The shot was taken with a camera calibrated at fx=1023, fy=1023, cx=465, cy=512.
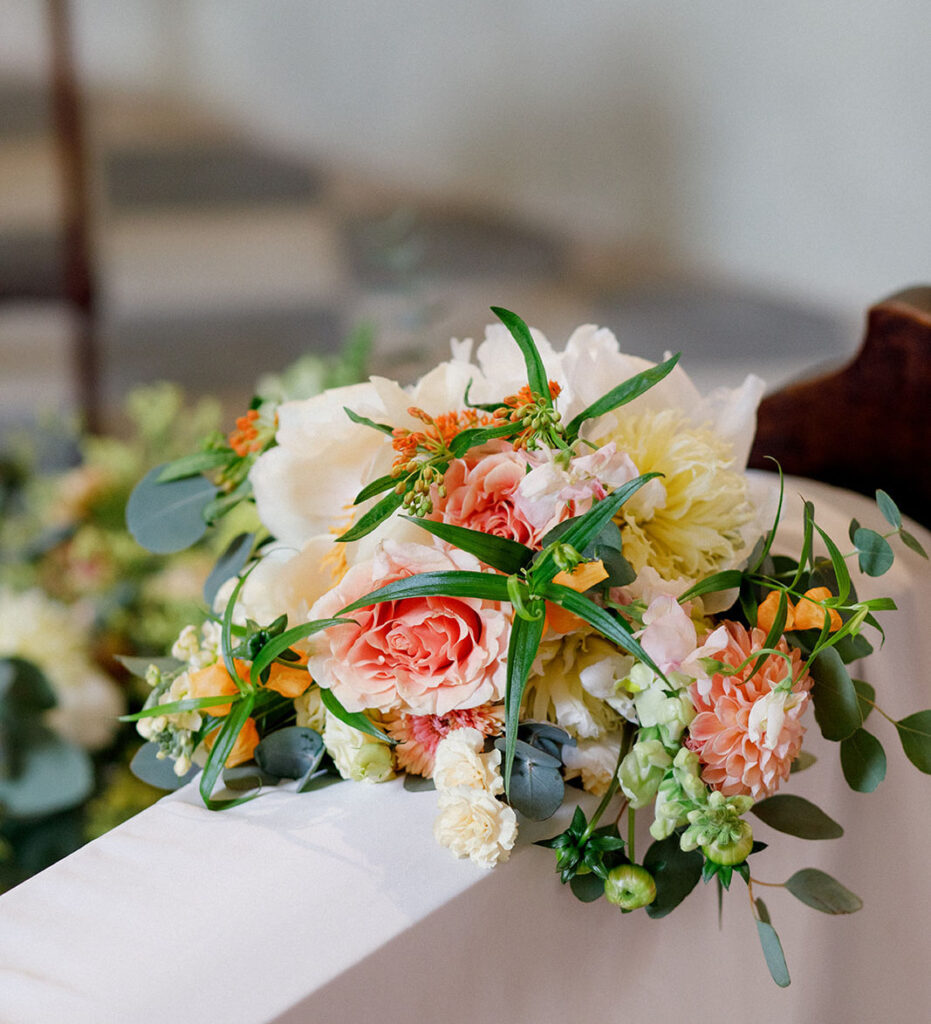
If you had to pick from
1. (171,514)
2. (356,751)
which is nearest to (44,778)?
(171,514)

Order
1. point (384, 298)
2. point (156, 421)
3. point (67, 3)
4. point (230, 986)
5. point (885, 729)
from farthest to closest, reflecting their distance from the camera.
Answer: point (384, 298)
point (67, 3)
point (156, 421)
point (885, 729)
point (230, 986)

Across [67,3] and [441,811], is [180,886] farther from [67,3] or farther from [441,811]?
[67,3]

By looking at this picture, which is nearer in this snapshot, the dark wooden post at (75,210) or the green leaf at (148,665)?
the green leaf at (148,665)

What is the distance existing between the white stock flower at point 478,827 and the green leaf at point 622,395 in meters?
0.15

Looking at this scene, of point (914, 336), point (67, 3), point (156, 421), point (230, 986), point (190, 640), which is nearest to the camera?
point (230, 986)

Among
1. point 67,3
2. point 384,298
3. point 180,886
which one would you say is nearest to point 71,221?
point 67,3

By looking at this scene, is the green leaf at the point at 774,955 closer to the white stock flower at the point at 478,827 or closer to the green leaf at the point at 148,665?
the white stock flower at the point at 478,827

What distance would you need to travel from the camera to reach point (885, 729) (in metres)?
0.61

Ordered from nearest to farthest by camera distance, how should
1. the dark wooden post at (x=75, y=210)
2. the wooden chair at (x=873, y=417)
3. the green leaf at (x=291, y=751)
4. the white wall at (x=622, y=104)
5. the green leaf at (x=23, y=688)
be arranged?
the green leaf at (x=291, y=751) → the wooden chair at (x=873, y=417) → the green leaf at (x=23, y=688) → the white wall at (x=622, y=104) → the dark wooden post at (x=75, y=210)

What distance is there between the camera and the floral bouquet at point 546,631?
1.31 feet

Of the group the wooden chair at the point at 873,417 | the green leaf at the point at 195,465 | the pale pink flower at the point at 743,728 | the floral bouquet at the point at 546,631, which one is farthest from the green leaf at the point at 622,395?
the wooden chair at the point at 873,417

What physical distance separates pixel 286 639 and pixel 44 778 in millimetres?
704

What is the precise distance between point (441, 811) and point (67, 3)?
187 centimetres

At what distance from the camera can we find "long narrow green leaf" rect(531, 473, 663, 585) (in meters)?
0.40
